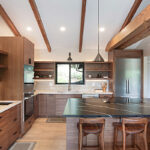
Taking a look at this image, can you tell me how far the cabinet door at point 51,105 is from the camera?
14.7 feet

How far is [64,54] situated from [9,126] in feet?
11.4

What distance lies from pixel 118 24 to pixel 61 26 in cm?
191

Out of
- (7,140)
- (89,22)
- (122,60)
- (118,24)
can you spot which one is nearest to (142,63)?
(122,60)

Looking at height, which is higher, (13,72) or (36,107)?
(13,72)

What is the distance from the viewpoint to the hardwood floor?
2706 millimetres

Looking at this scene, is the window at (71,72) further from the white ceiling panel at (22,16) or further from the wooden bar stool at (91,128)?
the wooden bar stool at (91,128)

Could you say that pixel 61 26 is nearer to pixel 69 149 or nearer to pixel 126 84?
pixel 126 84

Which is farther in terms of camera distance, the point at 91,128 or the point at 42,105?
the point at 42,105

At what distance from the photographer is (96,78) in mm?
4992

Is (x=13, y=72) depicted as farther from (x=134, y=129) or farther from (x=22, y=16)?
(x=134, y=129)

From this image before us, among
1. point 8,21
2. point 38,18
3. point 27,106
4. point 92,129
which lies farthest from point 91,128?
point 8,21

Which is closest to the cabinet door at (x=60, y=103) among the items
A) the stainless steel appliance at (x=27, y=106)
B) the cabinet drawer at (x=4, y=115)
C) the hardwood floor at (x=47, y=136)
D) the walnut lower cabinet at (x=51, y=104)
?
the walnut lower cabinet at (x=51, y=104)

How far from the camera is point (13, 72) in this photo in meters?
3.09

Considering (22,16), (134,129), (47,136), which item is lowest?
(47,136)
